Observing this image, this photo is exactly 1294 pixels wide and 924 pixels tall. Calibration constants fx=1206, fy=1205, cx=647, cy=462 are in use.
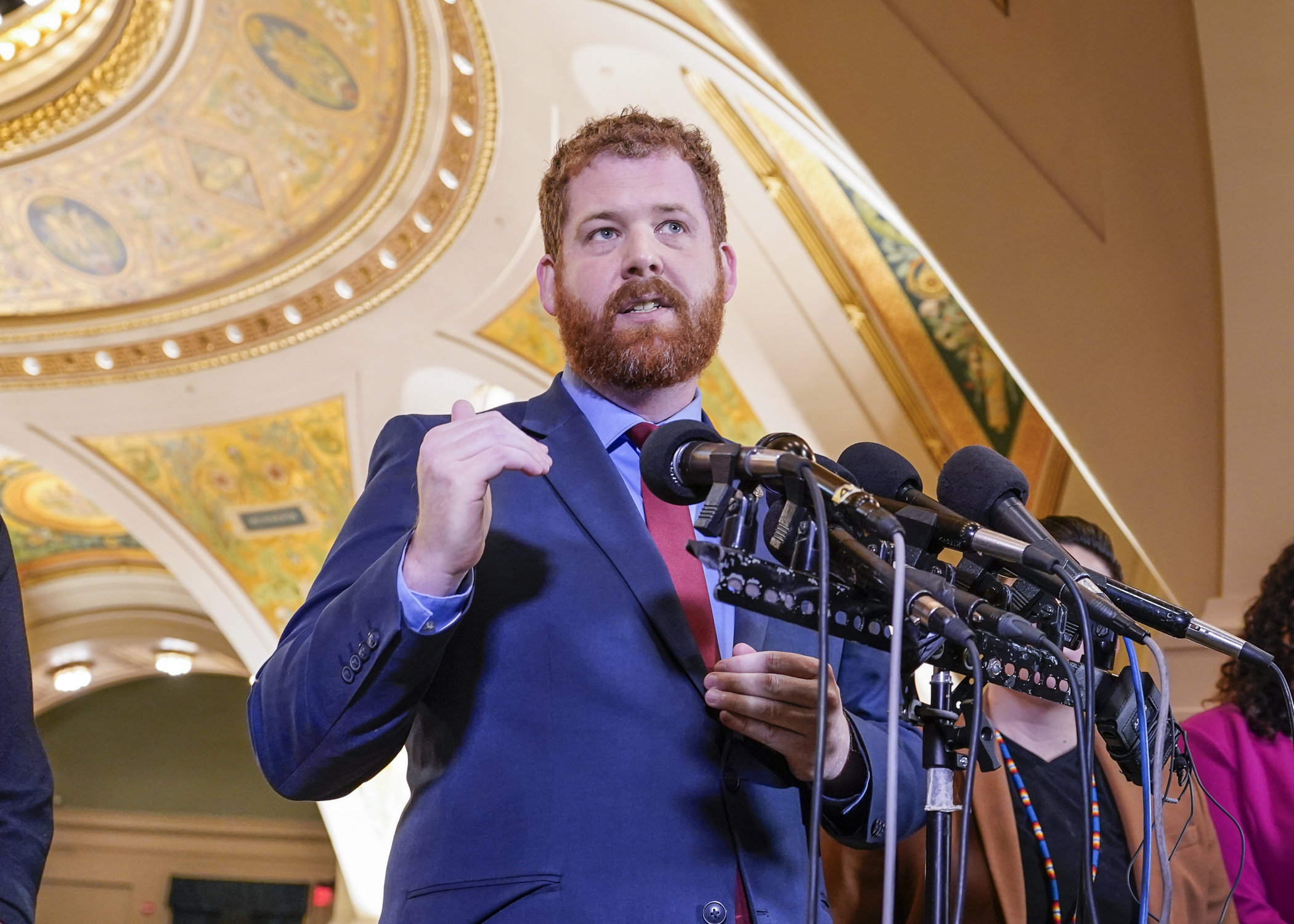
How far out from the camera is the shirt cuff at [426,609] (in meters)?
1.28

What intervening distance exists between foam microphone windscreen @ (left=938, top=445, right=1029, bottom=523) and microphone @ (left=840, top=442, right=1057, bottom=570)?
0.03 m

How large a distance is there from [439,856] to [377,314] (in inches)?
299

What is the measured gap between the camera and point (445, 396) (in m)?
9.30

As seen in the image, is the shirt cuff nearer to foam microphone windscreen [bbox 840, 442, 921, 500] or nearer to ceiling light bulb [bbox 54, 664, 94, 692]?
foam microphone windscreen [bbox 840, 442, 921, 500]

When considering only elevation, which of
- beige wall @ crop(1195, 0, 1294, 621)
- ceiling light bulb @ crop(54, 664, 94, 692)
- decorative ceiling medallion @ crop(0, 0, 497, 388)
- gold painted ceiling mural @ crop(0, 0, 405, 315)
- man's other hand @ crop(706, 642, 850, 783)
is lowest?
man's other hand @ crop(706, 642, 850, 783)

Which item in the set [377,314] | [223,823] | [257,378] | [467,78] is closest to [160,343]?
[257,378]

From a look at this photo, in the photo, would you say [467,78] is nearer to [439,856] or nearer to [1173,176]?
[1173,176]

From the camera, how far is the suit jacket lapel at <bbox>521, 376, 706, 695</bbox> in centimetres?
141

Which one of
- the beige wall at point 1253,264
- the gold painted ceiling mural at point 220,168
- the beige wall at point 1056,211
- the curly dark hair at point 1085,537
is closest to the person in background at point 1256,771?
the curly dark hair at point 1085,537

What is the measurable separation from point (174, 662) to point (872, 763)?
13479mm

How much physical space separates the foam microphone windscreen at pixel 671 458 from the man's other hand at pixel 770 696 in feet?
0.59

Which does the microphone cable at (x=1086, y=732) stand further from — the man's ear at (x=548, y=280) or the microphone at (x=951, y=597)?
the man's ear at (x=548, y=280)

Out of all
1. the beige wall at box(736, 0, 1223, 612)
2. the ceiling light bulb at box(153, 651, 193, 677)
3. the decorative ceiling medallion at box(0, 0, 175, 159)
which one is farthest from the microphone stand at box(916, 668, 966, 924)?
the ceiling light bulb at box(153, 651, 193, 677)

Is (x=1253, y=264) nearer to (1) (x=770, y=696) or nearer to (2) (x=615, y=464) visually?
(2) (x=615, y=464)
